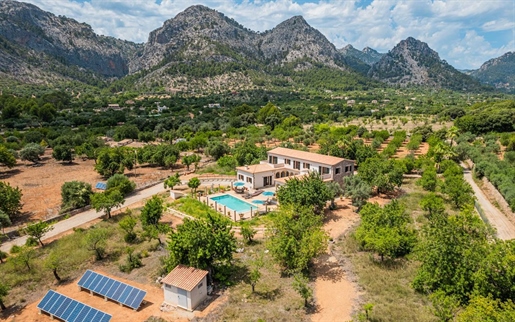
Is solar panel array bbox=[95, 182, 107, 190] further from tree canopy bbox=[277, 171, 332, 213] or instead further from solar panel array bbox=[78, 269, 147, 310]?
tree canopy bbox=[277, 171, 332, 213]

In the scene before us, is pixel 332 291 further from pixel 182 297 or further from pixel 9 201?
pixel 9 201

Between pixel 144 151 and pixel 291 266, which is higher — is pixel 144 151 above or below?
above

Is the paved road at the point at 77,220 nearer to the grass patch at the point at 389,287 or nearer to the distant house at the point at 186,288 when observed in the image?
the distant house at the point at 186,288

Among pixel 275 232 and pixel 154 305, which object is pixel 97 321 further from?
pixel 275 232

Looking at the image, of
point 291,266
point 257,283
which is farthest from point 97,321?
point 291,266

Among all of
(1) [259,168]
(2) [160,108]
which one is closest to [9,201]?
(1) [259,168]

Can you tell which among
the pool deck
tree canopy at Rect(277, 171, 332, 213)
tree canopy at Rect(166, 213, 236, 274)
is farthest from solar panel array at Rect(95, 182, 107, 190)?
tree canopy at Rect(166, 213, 236, 274)
